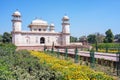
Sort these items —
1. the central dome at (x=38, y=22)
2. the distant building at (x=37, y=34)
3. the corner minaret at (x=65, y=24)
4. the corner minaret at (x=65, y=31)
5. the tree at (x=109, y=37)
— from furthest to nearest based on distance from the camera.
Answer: the tree at (x=109, y=37) → the central dome at (x=38, y=22) → the corner minaret at (x=65, y=24) → the corner minaret at (x=65, y=31) → the distant building at (x=37, y=34)

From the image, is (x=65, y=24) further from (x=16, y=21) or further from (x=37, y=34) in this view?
(x=16, y=21)

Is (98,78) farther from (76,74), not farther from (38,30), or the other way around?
(38,30)

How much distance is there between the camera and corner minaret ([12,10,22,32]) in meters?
39.3

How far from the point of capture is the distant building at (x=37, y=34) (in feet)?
128

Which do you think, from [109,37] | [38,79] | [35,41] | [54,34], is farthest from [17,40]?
[38,79]

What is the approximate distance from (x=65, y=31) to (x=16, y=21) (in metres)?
8.77

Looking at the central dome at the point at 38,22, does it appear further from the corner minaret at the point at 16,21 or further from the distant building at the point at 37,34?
the corner minaret at the point at 16,21

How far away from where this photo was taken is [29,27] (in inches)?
1829

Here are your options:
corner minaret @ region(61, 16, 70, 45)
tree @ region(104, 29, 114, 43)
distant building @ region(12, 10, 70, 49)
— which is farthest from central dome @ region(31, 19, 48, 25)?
tree @ region(104, 29, 114, 43)

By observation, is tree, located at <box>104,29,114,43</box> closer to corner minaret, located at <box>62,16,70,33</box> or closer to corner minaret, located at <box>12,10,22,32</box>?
corner minaret, located at <box>62,16,70,33</box>

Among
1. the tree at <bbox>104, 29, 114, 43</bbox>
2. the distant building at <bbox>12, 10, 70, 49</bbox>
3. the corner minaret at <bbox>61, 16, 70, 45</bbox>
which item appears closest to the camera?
the distant building at <bbox>12, 10, 70, 49</bbox>

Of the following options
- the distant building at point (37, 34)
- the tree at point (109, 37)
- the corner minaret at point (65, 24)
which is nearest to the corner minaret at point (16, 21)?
the distant building at point (37, 34)

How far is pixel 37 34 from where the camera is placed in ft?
139

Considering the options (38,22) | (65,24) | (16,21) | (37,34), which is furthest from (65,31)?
(16,21)
